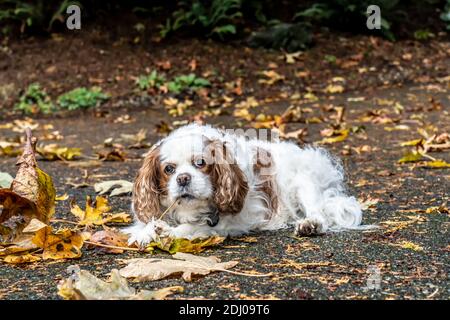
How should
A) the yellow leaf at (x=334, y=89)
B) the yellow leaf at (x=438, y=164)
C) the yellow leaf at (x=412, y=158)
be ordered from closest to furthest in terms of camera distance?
the yellow leaf at (x=438, y=164)
the yellow leaf at (x=412, y=158)
the yellow leaf at (x=334, y=89)

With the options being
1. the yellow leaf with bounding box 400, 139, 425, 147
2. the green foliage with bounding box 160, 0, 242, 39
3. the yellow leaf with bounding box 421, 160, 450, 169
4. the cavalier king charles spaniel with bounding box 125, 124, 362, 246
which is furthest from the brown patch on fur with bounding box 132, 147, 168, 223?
the green foliage with bounding box 160, 0, 242, 39

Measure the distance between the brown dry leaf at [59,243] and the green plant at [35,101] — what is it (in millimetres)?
9804

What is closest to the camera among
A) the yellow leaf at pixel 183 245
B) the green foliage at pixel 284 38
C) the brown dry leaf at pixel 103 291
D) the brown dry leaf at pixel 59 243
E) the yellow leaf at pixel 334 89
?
the brown dry leaf at pixel 103 291

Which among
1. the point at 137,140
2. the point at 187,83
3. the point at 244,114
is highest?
the point at 187,83

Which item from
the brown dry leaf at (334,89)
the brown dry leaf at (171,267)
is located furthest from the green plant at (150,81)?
the brown dry leaf at (171,267)

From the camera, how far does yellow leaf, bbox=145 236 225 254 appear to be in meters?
3.85

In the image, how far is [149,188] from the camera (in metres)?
4.32

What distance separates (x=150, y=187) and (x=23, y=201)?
79 centimetres

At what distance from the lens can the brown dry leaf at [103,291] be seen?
279 cm

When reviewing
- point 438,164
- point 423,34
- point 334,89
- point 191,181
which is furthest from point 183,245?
point 423,34

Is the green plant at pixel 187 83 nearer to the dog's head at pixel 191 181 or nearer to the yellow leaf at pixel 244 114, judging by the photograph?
the yellow leaf at pixel 244 114

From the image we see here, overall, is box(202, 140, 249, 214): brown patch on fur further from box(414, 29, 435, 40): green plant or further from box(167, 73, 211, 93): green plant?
box(414, 29, 435, 40): green plant

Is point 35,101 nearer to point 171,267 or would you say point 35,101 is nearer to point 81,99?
point 81,99

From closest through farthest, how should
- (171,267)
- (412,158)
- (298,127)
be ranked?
1. (171,267)
2. (412,158)
3. (298,127)
